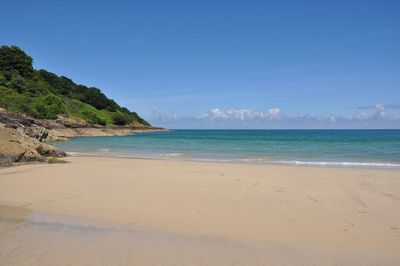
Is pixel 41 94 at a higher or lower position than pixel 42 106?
higher

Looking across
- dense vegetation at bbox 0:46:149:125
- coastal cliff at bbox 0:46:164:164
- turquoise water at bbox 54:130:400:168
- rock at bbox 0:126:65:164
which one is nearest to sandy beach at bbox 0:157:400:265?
rock at bbox 0:126:65:164

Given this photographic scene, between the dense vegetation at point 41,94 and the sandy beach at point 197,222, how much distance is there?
55.2 m

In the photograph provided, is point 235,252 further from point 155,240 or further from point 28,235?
point 28,235

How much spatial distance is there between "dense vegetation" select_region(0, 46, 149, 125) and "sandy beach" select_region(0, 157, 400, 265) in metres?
55.2

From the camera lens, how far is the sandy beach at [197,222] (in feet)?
14.6

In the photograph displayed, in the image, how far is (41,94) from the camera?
79000 millimetres

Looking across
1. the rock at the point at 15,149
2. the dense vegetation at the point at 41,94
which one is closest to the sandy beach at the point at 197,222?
the rock at the point at 15,149

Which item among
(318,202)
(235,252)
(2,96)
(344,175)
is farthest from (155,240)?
(2,96)

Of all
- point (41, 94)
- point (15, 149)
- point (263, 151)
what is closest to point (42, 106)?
point (41, 94)

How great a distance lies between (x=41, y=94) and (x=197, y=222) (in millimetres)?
84110

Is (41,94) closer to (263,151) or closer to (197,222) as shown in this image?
(263,151)

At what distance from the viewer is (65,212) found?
676 cm

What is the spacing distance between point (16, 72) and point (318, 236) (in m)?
94.7

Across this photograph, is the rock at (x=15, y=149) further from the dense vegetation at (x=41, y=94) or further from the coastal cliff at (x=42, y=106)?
the dense vegetation at (x=41, y=94)
